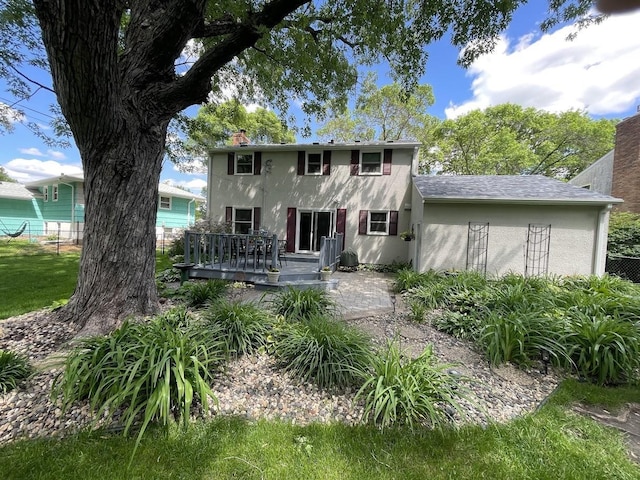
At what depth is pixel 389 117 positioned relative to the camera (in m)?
20.2

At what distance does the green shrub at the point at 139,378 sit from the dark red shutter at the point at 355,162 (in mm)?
10286

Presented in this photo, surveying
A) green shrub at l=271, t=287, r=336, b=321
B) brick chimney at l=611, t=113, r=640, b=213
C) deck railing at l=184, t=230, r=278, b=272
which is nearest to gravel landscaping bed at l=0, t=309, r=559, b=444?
green shrub at l=271, t=287, r=336, b=321

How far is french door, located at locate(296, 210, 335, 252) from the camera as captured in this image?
12016 mm

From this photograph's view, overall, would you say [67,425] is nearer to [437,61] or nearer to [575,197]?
[437,61]

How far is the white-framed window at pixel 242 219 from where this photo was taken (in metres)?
12.7

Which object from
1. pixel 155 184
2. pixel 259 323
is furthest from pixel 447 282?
pixel 155 184

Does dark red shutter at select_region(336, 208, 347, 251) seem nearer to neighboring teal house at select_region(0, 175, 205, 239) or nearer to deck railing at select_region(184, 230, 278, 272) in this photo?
deck railing at select_region(184, 230, 278, 272)

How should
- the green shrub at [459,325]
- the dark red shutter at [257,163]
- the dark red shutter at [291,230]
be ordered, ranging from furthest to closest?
the dark red shutter at [257,163] < the dark red shutter at [291,230] < the green shrub at [459,325]

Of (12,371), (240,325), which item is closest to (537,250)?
(240,325)

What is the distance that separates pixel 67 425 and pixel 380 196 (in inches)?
432

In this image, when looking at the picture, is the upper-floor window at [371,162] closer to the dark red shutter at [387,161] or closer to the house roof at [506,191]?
the dark red shutter at [387,161]

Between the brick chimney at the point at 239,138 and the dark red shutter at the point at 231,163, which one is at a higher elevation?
the brick chimney at the point at 239,138

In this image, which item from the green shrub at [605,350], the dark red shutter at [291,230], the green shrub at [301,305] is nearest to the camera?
the green shrub at [605,350]

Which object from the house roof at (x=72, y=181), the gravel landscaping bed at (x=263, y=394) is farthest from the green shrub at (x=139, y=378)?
the house roof at (x=72, y=181)
